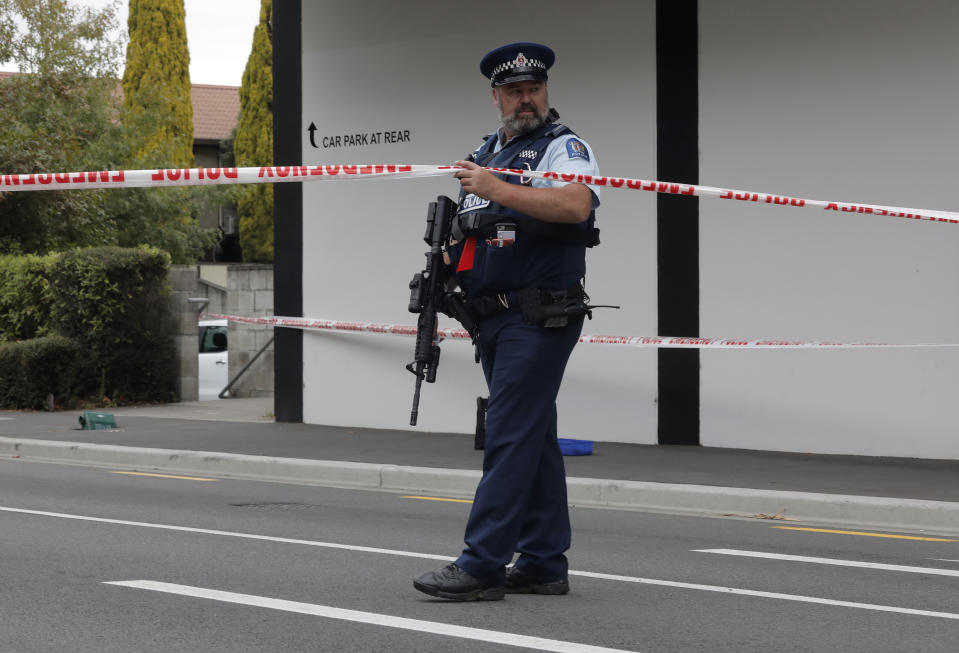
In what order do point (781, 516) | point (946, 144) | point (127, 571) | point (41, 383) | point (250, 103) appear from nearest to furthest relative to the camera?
1. point (127, 571)
2. point (781, 516)
3. point (946, 144)
4. point (41, 383)
5. point (250, 103)

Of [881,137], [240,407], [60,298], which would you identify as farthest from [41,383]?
[881,137]

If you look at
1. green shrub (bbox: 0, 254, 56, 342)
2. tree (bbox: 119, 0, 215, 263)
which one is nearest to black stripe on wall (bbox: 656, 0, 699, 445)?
green shrub (bbox: 0, 254, 56, 342)

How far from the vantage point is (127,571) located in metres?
6.25

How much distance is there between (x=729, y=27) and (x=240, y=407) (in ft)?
27.5

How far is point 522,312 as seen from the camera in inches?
212

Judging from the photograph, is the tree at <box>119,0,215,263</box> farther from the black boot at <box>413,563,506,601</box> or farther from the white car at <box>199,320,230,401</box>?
the black boot at <box>413,563,506,601</box>

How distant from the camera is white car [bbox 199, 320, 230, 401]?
18812 millimetres

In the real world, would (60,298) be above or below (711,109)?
below

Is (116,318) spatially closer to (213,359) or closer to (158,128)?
(213,359)

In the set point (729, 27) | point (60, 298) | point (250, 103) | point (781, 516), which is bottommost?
point (781, 516)

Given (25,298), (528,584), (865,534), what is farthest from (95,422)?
(528,584)

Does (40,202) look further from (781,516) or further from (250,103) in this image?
(250,103)

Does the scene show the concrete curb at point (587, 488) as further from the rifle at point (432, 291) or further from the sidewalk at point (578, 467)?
the rifle at point (432, 291)

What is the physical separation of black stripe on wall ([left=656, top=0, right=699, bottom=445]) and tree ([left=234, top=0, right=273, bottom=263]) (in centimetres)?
3250
